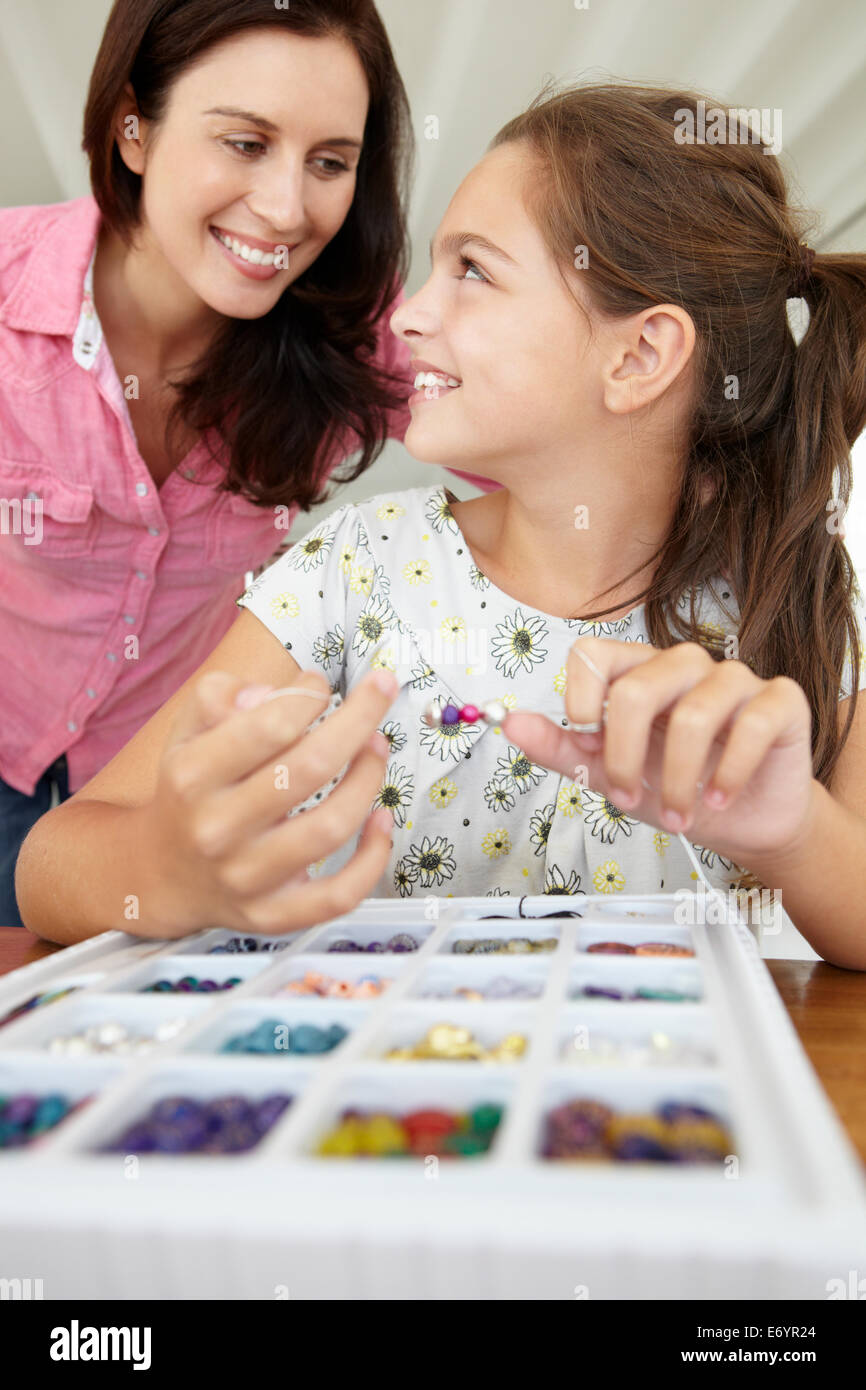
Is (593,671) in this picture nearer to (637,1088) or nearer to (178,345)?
(637,1088)

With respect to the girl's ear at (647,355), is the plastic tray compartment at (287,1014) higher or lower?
lower

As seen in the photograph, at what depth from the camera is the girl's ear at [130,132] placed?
A: 1.34 metres

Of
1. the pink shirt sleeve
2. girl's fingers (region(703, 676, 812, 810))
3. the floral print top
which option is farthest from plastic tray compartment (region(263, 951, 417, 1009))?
the pink shirt sleeve

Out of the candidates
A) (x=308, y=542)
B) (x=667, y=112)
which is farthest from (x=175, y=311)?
(x=667, y=112)

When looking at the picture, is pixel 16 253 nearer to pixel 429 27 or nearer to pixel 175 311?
pixel 175 311

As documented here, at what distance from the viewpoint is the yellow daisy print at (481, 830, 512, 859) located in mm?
1140

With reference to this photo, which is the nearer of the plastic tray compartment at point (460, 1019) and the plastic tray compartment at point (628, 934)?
the plastic tray compartment at point (460, 1019)

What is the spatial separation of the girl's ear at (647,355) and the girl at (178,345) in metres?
0.47

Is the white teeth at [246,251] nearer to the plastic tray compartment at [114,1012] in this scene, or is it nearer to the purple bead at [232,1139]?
the plastic tray compartment at [114,1012]

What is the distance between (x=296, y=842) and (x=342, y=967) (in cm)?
10

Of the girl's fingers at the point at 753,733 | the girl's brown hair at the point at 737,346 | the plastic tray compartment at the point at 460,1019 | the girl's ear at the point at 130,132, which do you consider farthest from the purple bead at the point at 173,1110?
the girl's ear at the point at 130,132

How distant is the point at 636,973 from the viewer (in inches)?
26.0

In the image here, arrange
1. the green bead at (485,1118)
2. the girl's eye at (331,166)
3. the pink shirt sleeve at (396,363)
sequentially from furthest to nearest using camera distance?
the pink shirt sleeve at (396,363), the girl's eye at (331,166), the green bead at (485,1118)

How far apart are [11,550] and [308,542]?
55cm
